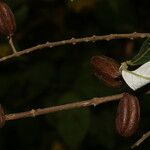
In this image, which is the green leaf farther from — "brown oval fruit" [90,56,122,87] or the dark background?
the dark background

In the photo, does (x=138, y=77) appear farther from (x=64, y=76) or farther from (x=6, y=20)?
(x=64, y=76)

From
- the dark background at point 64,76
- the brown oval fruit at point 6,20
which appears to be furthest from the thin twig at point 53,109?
the dark background at point 64,76

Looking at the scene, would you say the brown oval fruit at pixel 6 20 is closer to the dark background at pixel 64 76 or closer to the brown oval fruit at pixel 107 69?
the brown oval fruit at pixel 107 69

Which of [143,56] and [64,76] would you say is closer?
[143,56]

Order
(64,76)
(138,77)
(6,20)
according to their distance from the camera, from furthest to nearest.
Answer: (64,76)
(6,20)
(138,77)

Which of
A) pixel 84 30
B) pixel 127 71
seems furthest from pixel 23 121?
pixel 127 71

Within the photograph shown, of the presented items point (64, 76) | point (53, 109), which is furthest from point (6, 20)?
point (64, 76)
